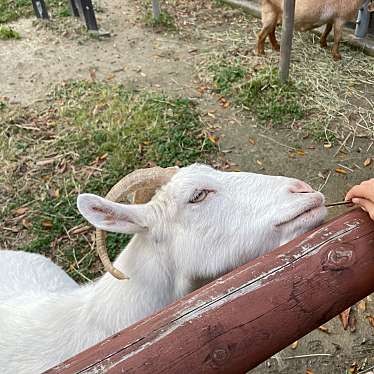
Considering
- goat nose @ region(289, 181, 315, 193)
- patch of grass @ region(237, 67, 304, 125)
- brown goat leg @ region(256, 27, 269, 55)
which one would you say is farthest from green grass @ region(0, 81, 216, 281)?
goat nose @ region(289, 181, 315, 193)

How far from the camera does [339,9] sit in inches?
255

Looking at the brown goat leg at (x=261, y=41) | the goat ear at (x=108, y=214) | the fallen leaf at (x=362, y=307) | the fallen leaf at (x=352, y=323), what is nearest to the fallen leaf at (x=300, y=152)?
the fallen leaf at (x=362, y=307)

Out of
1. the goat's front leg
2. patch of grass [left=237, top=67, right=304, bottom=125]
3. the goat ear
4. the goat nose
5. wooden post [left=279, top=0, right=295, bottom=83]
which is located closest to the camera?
the goat ear

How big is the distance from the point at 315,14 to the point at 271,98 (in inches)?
64.5

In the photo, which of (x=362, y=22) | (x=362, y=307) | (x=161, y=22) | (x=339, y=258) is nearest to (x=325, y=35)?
(x=362, y=22)

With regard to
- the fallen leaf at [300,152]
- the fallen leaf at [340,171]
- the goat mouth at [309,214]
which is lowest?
the fallen leaf at [340,171]

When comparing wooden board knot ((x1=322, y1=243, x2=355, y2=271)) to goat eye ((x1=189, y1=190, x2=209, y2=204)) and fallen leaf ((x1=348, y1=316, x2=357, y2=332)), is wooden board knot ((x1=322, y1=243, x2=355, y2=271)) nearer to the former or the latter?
goat eye ((x1=189, y1=190, x2=209, y2=204))

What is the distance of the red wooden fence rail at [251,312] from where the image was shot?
1154 mm

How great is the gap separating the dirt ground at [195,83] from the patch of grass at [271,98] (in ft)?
0.57

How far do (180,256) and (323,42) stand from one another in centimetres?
568

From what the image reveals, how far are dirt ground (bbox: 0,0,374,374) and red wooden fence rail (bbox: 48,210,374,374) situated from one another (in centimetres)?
209

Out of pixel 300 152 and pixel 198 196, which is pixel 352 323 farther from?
pixel 300 152

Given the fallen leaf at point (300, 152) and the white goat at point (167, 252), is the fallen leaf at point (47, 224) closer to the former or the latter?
the white goat at point (167, 252)

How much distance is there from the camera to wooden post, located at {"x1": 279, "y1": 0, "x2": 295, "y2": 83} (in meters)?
5.41
